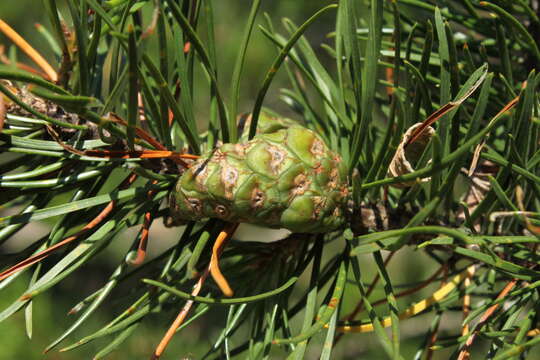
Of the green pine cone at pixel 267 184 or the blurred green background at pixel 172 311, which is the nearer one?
the green pine cone at pixel 267 184

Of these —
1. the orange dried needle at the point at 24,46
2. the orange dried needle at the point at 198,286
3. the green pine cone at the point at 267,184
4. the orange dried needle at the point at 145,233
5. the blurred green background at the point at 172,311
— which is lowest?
the blurred green background at the point at 172,311

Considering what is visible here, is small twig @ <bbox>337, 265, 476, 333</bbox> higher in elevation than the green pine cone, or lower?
lower

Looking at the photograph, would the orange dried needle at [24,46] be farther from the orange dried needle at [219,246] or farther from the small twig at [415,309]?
the small twig at [415,309]

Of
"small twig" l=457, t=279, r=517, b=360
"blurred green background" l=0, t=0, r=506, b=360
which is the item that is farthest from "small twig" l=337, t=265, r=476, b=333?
"blurred green background" l=0, t=0, r=506, b=360

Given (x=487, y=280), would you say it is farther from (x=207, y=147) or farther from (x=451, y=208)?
(x=207, y=147)


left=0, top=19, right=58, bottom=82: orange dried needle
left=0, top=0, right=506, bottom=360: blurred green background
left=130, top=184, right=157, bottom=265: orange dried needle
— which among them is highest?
left=0, top=19, right=58, bottom=82: orange dried needle

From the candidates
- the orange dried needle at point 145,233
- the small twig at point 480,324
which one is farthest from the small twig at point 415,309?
the orange dried needle at point 145,233

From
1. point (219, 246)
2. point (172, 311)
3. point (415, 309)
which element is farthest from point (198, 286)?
point (172, 311)

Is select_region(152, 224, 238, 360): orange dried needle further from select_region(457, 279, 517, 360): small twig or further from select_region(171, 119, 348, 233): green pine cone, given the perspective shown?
select_region(457, 279, 517, 360): small twig
